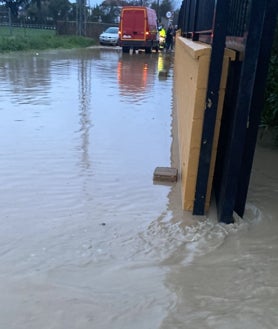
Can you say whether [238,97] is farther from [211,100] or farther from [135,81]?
[135,81]

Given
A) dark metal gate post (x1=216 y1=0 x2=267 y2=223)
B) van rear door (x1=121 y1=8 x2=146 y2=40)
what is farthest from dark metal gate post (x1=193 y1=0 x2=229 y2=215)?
van rear door (x1=121 y1=8 x2=146 y2=40)

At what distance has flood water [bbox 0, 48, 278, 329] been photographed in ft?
9.47

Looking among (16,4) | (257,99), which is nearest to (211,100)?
(257,99)

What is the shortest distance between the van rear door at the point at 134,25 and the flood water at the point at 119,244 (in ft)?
76.6

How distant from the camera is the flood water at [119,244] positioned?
2.89 metres

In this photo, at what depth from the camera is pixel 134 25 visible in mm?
29328

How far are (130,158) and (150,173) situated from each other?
0.66 metres

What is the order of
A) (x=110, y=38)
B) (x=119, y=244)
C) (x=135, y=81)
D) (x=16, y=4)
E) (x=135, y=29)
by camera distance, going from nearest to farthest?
1. (x=119, y=244)
2. (x=135, y=81)
3. (x=135, y=29)
4. (x=110, y=38)
5. (x=16, y=4)

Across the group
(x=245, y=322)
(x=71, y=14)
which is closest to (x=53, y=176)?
(x=245, y=322)

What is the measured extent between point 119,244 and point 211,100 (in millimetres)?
1481

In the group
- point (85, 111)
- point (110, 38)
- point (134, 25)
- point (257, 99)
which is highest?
point (257, 99)

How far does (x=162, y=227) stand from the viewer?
13.4ft

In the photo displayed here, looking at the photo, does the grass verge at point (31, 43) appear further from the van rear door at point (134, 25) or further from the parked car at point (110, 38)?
the van rear door at point (134, 25)

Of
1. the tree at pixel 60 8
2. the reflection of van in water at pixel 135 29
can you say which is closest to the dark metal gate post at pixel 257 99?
the reflection of van in water at pixel 135 29
